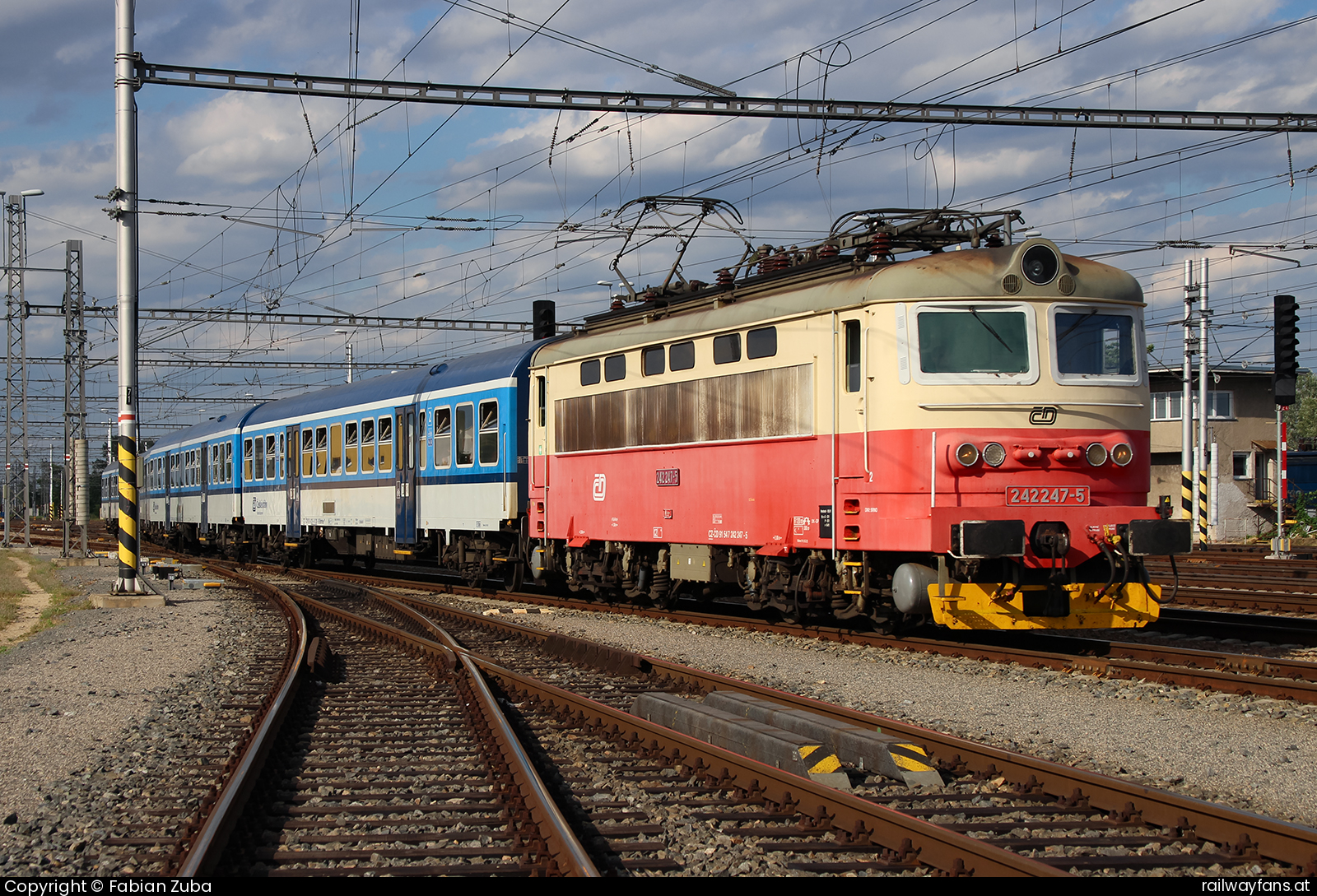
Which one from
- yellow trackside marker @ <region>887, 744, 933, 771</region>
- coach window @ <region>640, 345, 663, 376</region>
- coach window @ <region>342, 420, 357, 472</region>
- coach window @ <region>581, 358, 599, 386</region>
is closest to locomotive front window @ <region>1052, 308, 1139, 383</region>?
coach window @ <region>640, 345, 663, 376</region>

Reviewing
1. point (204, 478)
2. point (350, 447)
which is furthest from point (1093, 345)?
point (204, 478)

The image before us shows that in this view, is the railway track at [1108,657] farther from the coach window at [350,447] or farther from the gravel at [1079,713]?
the coach window at [350,447]

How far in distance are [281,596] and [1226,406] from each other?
119ft

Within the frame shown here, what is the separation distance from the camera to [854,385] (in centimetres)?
1123

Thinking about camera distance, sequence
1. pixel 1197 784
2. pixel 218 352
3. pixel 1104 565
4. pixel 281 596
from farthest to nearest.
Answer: pixel 218 352 → pixel 281 596 → pixel 1104 565 → pixel 1197 784

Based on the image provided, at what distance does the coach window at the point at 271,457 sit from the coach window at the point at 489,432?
10973 millimetres

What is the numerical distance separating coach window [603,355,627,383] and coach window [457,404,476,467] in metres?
4.26

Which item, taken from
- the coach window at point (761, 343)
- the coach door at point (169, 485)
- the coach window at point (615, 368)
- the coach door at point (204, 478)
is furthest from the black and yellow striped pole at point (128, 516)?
the coach door at point (169, 485)

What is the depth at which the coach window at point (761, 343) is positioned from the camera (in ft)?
40.2

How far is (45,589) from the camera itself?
2469 centimetres

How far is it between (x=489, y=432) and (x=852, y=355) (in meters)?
8.43

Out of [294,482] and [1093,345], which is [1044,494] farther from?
[294,482]
